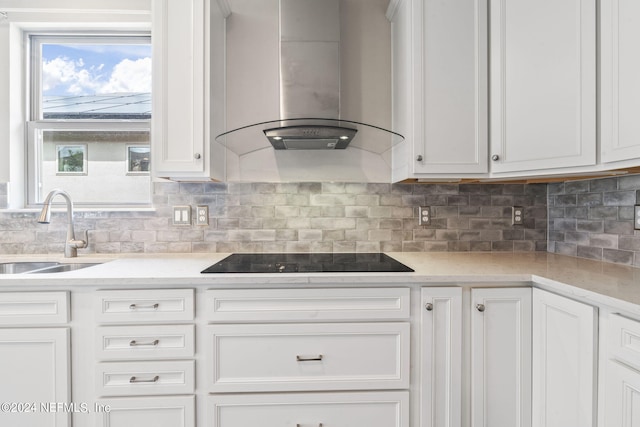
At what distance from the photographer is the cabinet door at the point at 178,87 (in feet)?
5.32

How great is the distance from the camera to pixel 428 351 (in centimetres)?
136

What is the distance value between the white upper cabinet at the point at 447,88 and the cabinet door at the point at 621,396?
958 mm

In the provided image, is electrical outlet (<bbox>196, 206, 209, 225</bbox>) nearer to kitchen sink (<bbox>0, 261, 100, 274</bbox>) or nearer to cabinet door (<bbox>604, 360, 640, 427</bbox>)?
kitchen sink (<bbox>0, 261, 100, 274</bbox>)

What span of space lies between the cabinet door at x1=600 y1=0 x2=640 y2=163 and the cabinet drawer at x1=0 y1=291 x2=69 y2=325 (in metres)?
2.22

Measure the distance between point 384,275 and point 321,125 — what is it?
74cm

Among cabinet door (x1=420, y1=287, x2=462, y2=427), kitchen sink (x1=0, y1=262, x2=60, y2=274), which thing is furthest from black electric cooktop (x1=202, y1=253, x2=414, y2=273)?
kitchen sink (x1=0, y1=262, x2=60, y2=274)

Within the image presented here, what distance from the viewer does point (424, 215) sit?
1972 millimetres

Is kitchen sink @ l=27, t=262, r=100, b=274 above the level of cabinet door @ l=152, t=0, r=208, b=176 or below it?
below

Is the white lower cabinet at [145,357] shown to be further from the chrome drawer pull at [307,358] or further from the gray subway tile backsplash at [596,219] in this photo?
the gray subway tile backsplash at [596,219]

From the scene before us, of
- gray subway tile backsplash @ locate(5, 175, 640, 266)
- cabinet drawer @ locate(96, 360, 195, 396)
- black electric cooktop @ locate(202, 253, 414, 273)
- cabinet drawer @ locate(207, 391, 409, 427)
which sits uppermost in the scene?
gray subway tile backsplash @ locate(5, 175, 640, 266)

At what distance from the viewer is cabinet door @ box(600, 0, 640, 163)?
1128 millimetres

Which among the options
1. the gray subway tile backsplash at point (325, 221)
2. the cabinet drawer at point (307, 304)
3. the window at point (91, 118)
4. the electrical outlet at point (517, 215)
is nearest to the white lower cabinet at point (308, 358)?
the cabinet drawer at point (307, 304)

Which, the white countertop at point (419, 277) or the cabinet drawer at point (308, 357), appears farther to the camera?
the cabinet drawer at point (308, 357)

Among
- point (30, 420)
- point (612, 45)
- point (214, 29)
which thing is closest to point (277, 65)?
point (214, 29)
